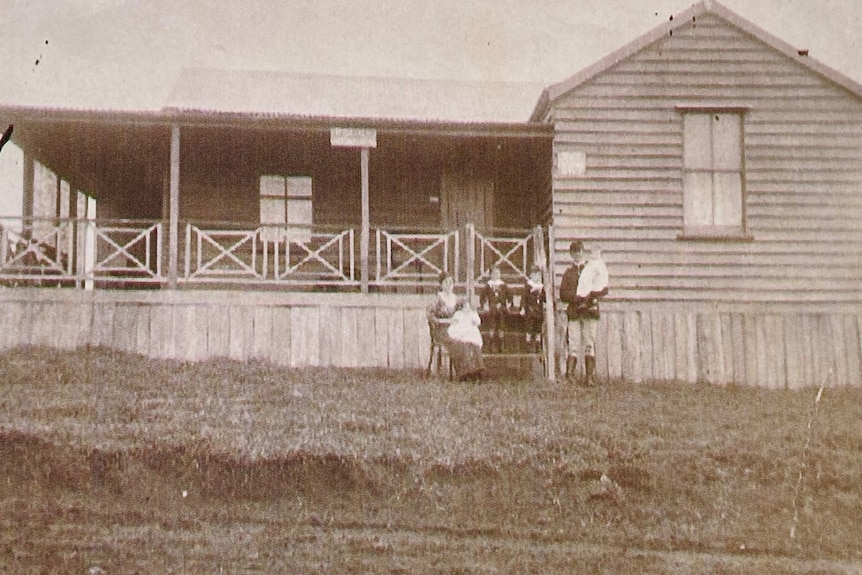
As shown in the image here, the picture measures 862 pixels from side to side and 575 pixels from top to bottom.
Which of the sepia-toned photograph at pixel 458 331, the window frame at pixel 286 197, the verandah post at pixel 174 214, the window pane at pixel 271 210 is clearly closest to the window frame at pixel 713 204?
the sepia-toned photograph at pixel 458 331

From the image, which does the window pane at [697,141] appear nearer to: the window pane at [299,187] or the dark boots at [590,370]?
the dark boots at [590,370]

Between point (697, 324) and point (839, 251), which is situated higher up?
point (839, 251)

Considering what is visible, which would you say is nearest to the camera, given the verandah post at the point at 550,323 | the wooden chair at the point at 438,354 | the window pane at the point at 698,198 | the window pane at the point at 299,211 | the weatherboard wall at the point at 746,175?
the wooden chair at the point at 438,354

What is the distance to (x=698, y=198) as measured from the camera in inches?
532

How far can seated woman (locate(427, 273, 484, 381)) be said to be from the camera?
1099 centimetres

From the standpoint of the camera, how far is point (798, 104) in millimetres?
13516

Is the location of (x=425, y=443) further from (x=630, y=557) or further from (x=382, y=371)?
(x=382, y=371)

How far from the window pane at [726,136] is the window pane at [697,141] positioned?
99mm

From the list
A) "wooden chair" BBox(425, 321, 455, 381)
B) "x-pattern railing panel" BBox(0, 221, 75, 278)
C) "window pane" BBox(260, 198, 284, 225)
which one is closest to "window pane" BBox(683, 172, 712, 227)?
"wooden chair" BBox(425, 321, 455, 381)

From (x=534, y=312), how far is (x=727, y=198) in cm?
375

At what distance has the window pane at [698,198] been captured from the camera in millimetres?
13500

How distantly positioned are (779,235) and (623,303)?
2.47 meters

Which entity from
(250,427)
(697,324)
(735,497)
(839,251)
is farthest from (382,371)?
(839,251)

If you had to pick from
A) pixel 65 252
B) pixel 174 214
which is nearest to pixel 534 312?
pixel 174 214
